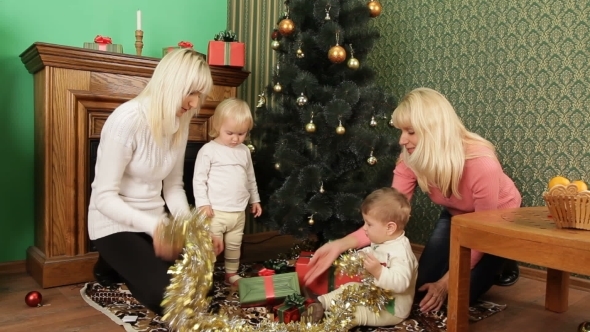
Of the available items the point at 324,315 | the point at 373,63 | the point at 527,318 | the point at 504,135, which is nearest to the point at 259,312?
the point at 324,315

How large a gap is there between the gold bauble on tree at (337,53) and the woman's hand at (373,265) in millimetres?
1049

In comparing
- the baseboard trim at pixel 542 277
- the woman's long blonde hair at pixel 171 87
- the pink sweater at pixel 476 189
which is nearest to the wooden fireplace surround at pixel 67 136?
the woman's long blonde hair at pixel 171 87

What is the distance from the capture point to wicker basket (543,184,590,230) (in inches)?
53.5

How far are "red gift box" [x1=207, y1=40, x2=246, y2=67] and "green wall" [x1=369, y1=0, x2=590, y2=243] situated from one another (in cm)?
103

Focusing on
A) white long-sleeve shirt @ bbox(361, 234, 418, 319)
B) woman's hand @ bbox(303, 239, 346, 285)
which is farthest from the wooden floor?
woman's hand @ bbox(303, 239, 346, 285)

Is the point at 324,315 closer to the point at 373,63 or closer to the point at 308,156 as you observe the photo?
the point at 308,156

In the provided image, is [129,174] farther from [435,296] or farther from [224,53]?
[435,296]

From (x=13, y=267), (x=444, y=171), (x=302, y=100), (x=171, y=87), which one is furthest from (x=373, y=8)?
(x=13, y=267)

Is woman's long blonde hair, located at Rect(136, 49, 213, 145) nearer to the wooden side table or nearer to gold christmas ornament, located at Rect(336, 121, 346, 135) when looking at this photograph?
gold christmas ornament, located at Rect(336, 121, 346, 135)

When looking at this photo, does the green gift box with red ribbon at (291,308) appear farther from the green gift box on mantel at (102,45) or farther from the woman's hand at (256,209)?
the green gift box on mantel at (102,45)

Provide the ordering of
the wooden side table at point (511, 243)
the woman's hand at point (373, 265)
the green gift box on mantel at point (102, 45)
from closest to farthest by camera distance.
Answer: the wooden side table at point (511, 243) < the woman's hand at point (373, 265) < the green gift box on mantel at point (102, 45)

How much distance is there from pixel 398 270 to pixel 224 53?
5.30 ft

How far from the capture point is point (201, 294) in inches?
63.6

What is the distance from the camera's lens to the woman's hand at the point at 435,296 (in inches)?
79.1
